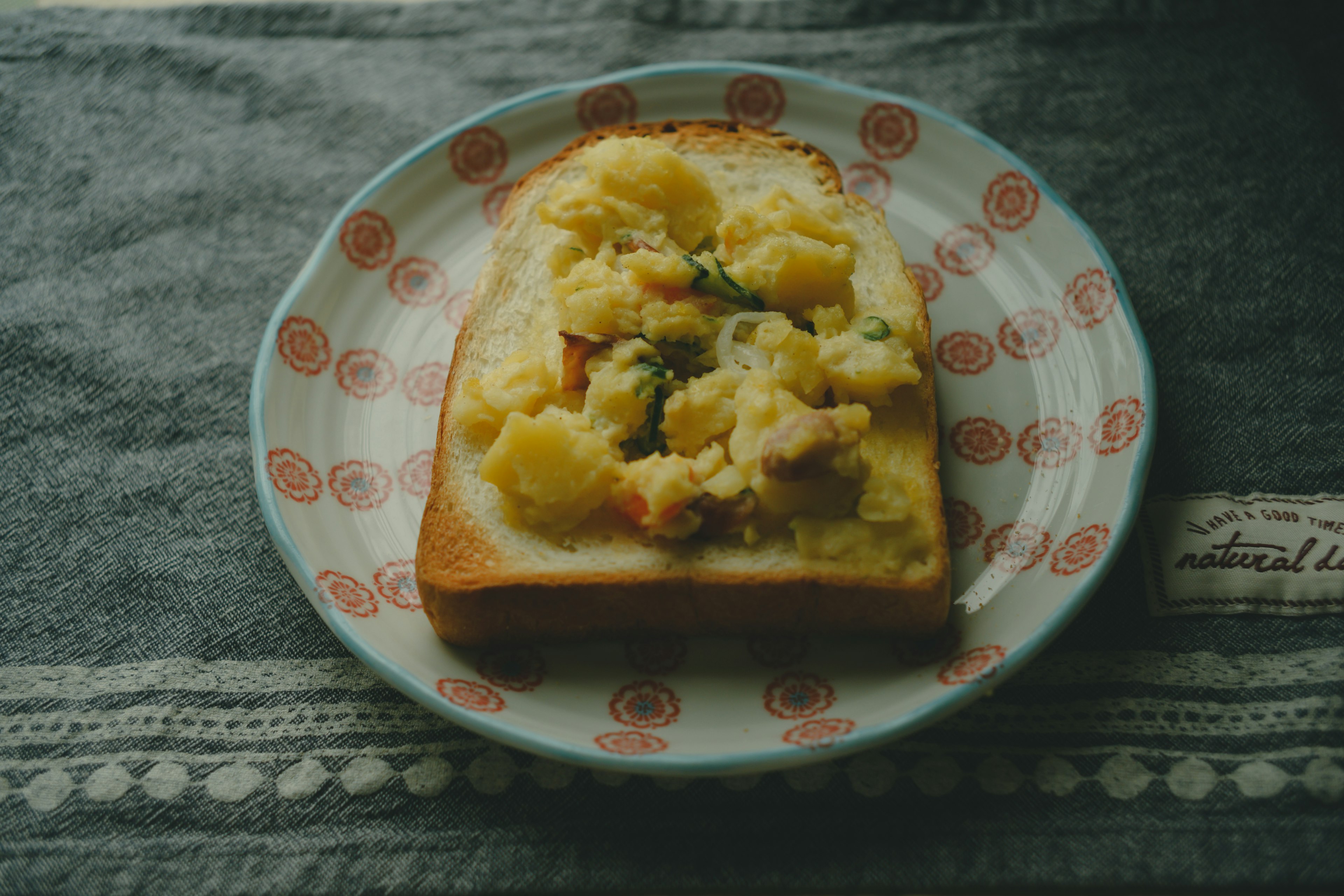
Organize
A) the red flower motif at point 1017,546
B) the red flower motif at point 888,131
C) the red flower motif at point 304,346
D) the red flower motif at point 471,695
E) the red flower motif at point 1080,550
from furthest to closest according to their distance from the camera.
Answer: the red flower motif at point 888,131, the red flower motif at point 304,346, the red flower motif at point 1017,546, the red flower motif at point 1080,550, the red flower motif at point 471,695

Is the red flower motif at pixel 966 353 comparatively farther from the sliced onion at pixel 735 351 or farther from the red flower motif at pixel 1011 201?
the sliced onion at pixel 735 351

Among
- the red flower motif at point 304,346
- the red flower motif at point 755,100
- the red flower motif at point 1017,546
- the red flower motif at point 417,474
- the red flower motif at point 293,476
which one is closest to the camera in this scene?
the red flower motif at point 1017,546

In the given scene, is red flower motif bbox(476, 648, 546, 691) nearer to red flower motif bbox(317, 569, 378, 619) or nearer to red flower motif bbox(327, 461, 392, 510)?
red flower motif bbox(317, 569, 378, 619)

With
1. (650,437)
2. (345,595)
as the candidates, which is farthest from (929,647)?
(345,595)

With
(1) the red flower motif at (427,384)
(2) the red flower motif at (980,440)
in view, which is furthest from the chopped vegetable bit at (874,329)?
(1) the red flower motif at (427,384)

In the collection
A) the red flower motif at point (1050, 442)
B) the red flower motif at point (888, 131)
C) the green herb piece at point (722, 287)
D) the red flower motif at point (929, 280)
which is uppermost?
the red flower motif at point (888, 131)
